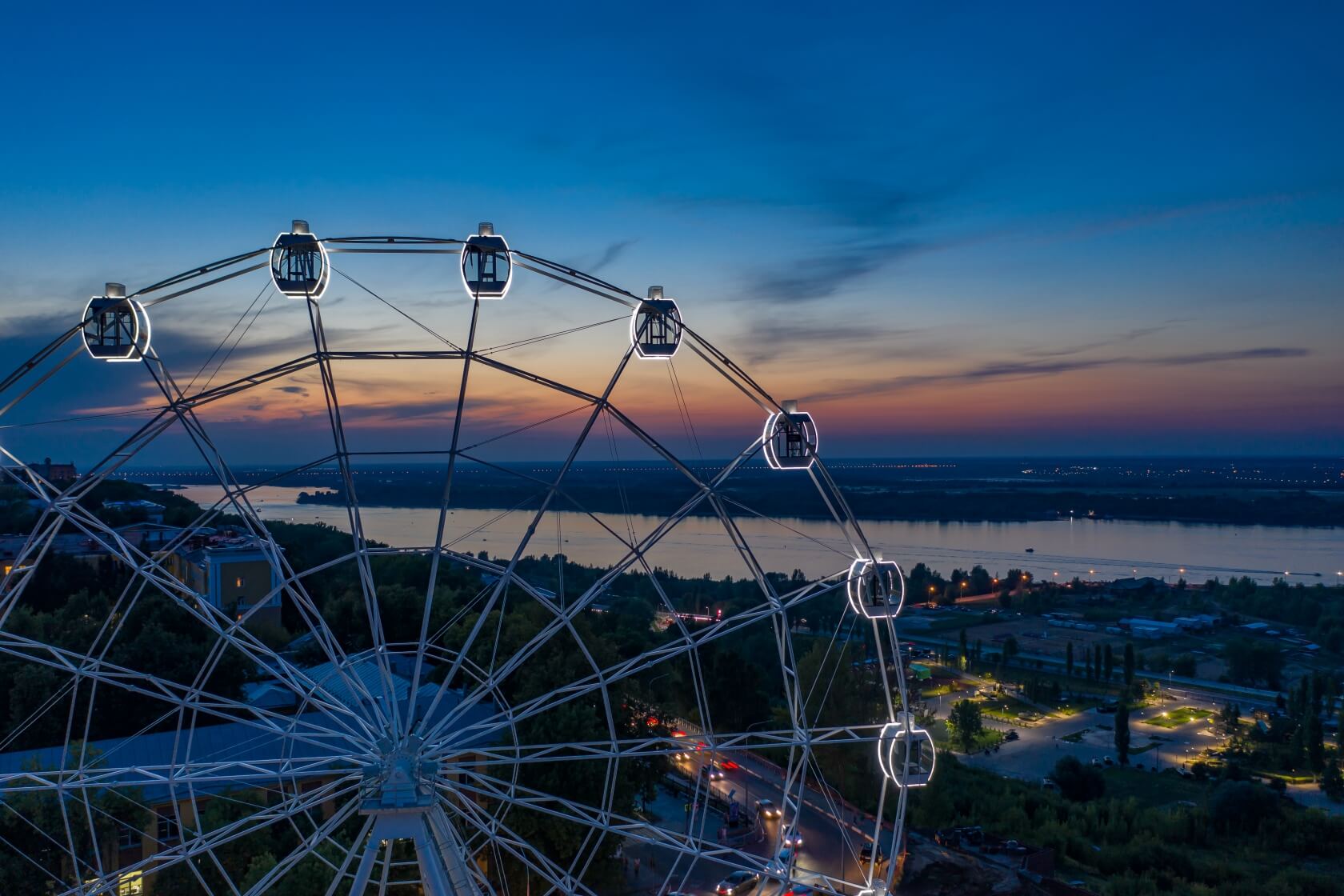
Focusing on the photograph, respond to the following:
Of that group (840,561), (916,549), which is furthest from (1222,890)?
(916,549)

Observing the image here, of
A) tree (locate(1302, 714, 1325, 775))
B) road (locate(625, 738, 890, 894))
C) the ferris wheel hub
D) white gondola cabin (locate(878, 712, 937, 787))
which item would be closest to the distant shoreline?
tree (locate(1302, 714, 1325, 775))

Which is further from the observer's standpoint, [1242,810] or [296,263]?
[1242,810]

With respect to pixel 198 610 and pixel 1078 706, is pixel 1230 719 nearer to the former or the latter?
pixel 1078 706

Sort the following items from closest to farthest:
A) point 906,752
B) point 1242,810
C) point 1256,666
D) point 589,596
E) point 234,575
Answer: point 906,752 → point 589,596 → point 1242,810 → point 234,575 → point 1256,666

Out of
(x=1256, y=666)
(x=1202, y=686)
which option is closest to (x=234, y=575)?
(x=1202, y=686)

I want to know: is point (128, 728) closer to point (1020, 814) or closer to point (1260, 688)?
point (1020, 814)
